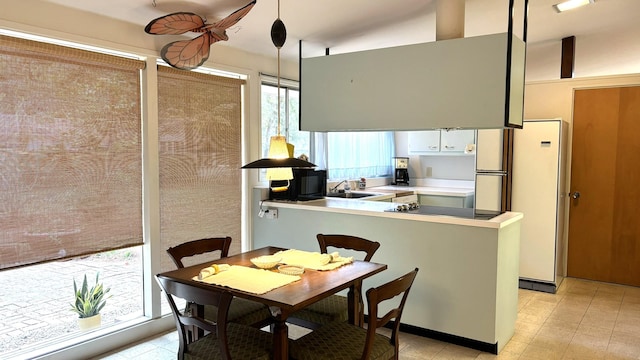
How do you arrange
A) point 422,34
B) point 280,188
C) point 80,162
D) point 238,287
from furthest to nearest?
1. point 280,188
2. point 422,34
3. point 80,162
4. point 238,287

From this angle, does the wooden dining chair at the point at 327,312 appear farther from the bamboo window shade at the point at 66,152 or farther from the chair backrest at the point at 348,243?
the bamboo window shade at the point at 66,152

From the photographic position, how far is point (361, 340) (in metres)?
2.37

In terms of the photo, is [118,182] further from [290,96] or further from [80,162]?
[290,96]

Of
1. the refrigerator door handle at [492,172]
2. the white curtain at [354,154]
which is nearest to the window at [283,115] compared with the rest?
the white curtain at [354,154]

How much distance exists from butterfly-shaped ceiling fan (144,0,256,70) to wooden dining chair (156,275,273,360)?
1510 mm

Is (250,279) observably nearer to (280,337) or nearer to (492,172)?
(280,337)

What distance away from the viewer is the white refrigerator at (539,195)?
4.55 metres

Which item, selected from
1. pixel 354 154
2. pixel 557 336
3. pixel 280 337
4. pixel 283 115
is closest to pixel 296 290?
pixel 280 337

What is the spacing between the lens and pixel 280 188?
432cm

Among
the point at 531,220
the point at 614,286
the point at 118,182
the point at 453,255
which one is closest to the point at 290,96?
the point at 118,182

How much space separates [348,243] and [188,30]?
177cm

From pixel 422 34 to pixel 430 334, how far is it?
2386mm

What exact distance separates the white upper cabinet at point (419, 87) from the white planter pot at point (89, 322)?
213 cm

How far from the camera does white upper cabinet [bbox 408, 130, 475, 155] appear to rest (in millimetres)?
6129
